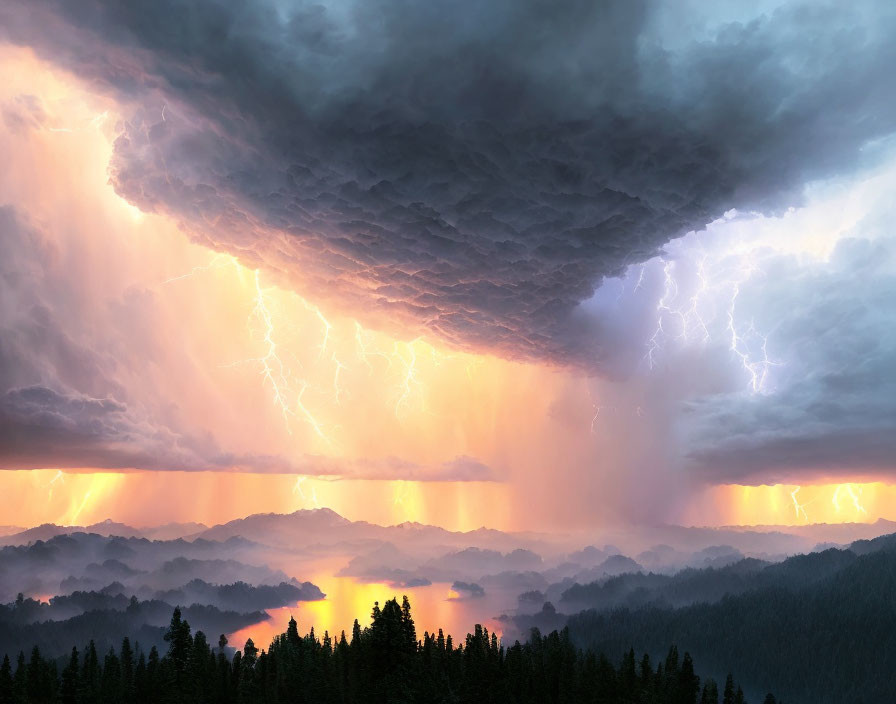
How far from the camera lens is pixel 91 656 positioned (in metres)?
116

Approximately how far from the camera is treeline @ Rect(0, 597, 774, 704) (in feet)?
309

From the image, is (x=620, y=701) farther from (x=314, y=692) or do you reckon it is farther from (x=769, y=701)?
(x=314, y=692)

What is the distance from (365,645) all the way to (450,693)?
1412 centimetres

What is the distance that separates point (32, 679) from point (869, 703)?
210 metres

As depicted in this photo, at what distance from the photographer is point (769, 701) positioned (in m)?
117

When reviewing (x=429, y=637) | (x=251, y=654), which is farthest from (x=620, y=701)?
(x=251, y=654)

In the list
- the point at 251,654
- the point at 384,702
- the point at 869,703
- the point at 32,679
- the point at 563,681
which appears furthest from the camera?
the point at 869,703

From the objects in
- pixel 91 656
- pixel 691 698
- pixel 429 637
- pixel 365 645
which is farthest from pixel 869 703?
pixel 91 656

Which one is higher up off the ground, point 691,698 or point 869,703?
point 691,698

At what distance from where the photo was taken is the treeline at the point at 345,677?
94250mm

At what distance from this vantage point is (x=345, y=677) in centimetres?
10088

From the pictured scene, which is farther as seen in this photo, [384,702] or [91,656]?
[91,656]

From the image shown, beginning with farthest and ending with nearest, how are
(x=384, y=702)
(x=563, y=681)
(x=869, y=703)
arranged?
(x=869, y=703) < (x=563, y=681) < (x=384, y=702)

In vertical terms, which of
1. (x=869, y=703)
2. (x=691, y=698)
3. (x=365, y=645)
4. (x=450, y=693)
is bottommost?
(x=869, y=703)
